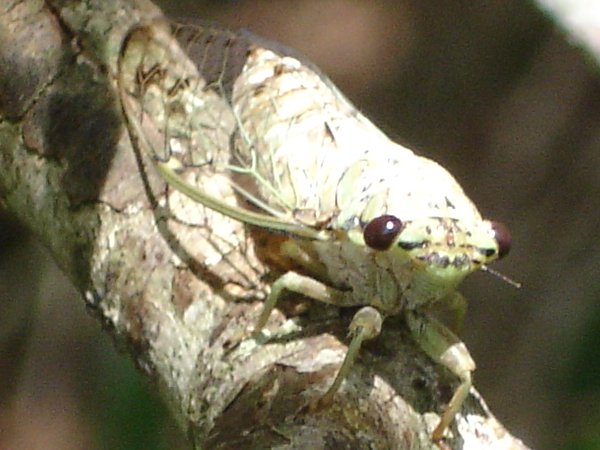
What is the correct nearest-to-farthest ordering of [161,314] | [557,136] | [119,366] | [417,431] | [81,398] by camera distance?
[417,431], [161,314], [119,366], [81,398], [557,136]

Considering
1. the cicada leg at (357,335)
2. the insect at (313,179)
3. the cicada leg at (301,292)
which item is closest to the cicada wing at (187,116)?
the insect at (313,179)

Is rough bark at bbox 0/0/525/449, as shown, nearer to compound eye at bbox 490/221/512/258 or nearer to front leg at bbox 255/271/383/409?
front leg at bbox 255/271/383/409

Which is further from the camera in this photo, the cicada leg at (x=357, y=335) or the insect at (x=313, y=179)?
the insect at (x=313, y=179)

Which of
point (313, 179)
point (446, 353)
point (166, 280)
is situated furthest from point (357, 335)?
point (313, 179)

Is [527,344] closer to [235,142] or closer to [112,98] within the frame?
[235,142]

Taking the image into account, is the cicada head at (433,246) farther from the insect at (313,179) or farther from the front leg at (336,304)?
the front leg at (336,304)

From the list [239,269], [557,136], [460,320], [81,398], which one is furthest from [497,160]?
[239,269]
